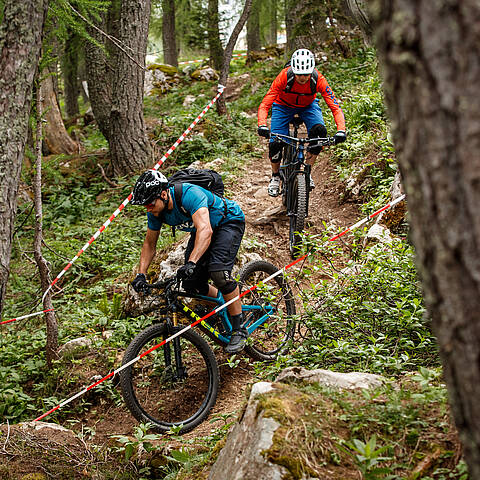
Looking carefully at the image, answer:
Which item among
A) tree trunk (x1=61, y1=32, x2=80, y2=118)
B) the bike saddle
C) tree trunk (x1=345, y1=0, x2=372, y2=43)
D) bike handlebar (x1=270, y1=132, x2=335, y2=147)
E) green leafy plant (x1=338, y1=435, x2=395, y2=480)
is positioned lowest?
green leafy plant (x1=338, y1=435, x2=395, y2=480)

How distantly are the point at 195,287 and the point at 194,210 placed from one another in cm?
97

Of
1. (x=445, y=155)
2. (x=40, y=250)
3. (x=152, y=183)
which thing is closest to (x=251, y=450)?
(x=445, y=155)

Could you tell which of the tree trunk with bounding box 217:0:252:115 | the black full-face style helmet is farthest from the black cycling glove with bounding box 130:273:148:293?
the tree trunk with bounding box 217:0:252:115

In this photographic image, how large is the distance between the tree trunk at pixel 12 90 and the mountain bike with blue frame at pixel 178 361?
1.46 meters

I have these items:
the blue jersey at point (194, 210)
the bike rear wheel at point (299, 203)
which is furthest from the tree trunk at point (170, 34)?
the blue jersey at point (194, 210)

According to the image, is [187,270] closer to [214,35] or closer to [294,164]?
[294,164]

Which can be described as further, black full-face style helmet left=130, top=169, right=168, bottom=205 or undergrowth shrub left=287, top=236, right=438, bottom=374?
black full-face style helmet left=130, top=169, right=168, bottom=205

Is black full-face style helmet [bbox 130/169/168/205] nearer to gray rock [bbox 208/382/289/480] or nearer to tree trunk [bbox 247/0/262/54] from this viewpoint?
gray rock [bbox 208/382/289/480]

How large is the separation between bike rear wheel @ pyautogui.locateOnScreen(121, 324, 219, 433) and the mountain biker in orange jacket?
135 inches

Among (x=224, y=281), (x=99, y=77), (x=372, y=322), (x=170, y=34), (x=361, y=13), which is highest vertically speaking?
(x=170, y=34)

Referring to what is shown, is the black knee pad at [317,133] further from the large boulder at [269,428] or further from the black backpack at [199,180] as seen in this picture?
the large boulder at [269,428]

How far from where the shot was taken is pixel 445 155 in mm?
1312

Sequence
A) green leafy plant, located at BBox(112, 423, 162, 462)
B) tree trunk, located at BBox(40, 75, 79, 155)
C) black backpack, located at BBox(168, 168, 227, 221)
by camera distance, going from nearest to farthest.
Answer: green leafy plant, located at BBox(112, 423, 162, 462) → black backpack, located at BBox(168, 168, 227, 221) → tree trunk, located at BBox(40, 75, 79, 155)

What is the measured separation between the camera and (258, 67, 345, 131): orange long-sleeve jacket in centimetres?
719
